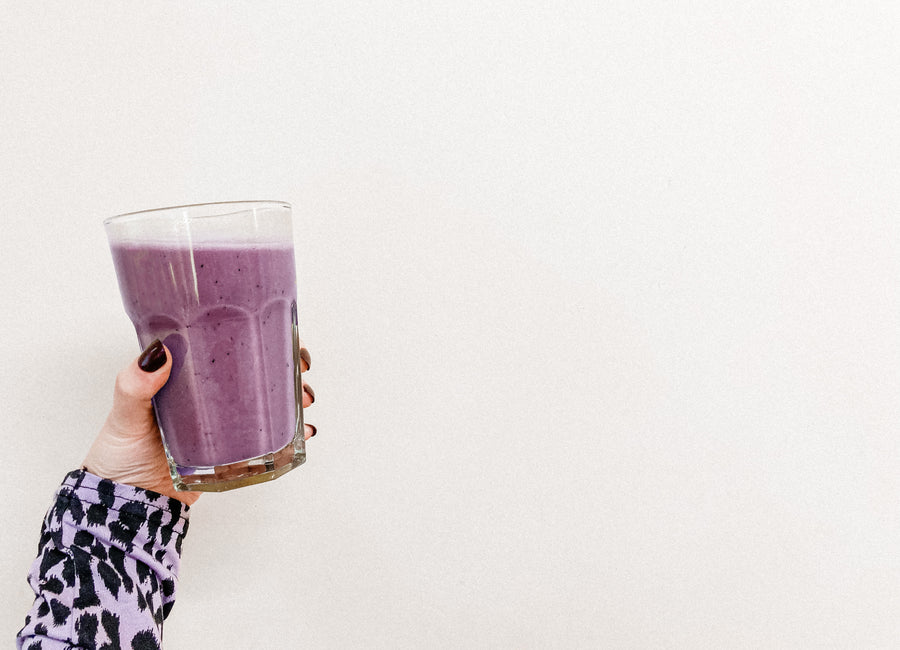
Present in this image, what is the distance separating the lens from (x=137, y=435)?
78 centimetres

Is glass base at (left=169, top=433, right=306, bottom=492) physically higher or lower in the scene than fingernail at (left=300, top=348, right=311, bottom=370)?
lower

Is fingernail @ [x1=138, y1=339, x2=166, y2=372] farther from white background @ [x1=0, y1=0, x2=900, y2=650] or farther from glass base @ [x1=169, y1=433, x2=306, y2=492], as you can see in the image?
white background @ [x1=0, y1=0, x2=900, y2=650]

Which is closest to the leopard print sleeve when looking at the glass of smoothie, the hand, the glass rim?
the hand

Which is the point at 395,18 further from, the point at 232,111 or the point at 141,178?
the point at 141,178

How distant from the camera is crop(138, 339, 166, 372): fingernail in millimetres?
684

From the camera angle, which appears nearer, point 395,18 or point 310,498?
point 395,18

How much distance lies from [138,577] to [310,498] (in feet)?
0.98

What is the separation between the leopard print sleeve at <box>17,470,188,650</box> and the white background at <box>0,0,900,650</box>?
8.5 inches

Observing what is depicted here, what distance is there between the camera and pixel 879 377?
1.02m

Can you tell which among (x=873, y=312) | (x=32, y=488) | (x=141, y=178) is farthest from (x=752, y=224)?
(x=32, y=488)

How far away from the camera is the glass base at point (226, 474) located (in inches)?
28.4

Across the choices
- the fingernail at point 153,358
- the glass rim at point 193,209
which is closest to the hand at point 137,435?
the fingernail at point 153,358

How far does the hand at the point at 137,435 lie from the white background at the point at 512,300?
21 centimetres

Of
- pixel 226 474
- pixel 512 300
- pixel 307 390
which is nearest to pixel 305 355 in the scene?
pixel 307 390
